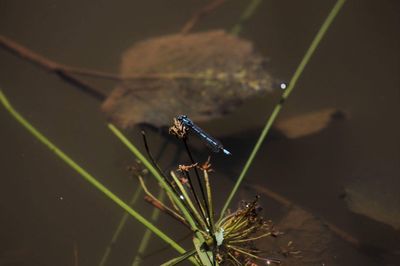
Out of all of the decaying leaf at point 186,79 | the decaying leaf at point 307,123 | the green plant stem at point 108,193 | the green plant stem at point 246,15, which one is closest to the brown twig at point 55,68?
the decaying leaf at point 186,79

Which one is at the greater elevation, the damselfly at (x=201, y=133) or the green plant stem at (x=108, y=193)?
the damselfly at (x=201, y=133)

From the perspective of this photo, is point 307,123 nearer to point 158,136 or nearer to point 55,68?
point 158,136

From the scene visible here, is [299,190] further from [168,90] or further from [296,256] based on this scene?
[168,90]

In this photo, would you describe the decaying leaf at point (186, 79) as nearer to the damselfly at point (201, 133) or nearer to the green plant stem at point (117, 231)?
the green plant stem at point (117, 231)

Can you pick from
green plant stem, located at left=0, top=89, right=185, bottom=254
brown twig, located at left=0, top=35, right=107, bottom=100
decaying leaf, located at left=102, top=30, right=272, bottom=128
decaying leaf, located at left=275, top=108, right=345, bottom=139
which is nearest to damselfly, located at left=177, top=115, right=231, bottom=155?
green plant stem, located at left=0, top=89, right=185, bottom=254

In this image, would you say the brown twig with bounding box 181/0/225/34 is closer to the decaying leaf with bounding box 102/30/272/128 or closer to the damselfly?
the decaying leaf with bounding box 102/30/272/128

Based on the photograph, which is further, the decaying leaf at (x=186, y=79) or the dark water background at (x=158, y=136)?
the decaying leaf at (x=186, y=79)
